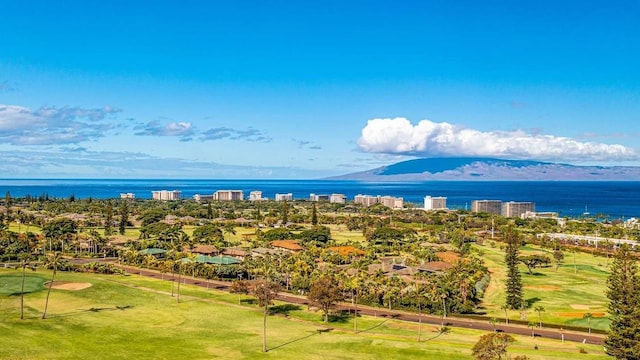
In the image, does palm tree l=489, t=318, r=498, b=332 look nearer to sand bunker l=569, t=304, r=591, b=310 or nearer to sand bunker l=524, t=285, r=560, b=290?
sand bunker l=569, t=304, r=591, b=310

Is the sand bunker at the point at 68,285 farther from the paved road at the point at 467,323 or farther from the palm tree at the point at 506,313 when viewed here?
the palm tree at the point at 506,313

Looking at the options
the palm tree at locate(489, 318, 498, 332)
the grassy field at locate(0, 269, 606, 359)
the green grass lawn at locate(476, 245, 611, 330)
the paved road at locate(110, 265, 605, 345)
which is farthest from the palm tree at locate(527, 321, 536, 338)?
the green grass lawn at locate(476, 245, 611, 330)

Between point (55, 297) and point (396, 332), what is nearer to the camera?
point (396, 332)

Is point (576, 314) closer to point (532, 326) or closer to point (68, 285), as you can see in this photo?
point (532, 326)

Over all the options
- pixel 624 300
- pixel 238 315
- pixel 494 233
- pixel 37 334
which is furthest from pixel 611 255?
pixel 37 334

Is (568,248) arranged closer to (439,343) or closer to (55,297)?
(439,343)

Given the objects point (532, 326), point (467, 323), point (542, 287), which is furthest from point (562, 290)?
point (467, 323)
